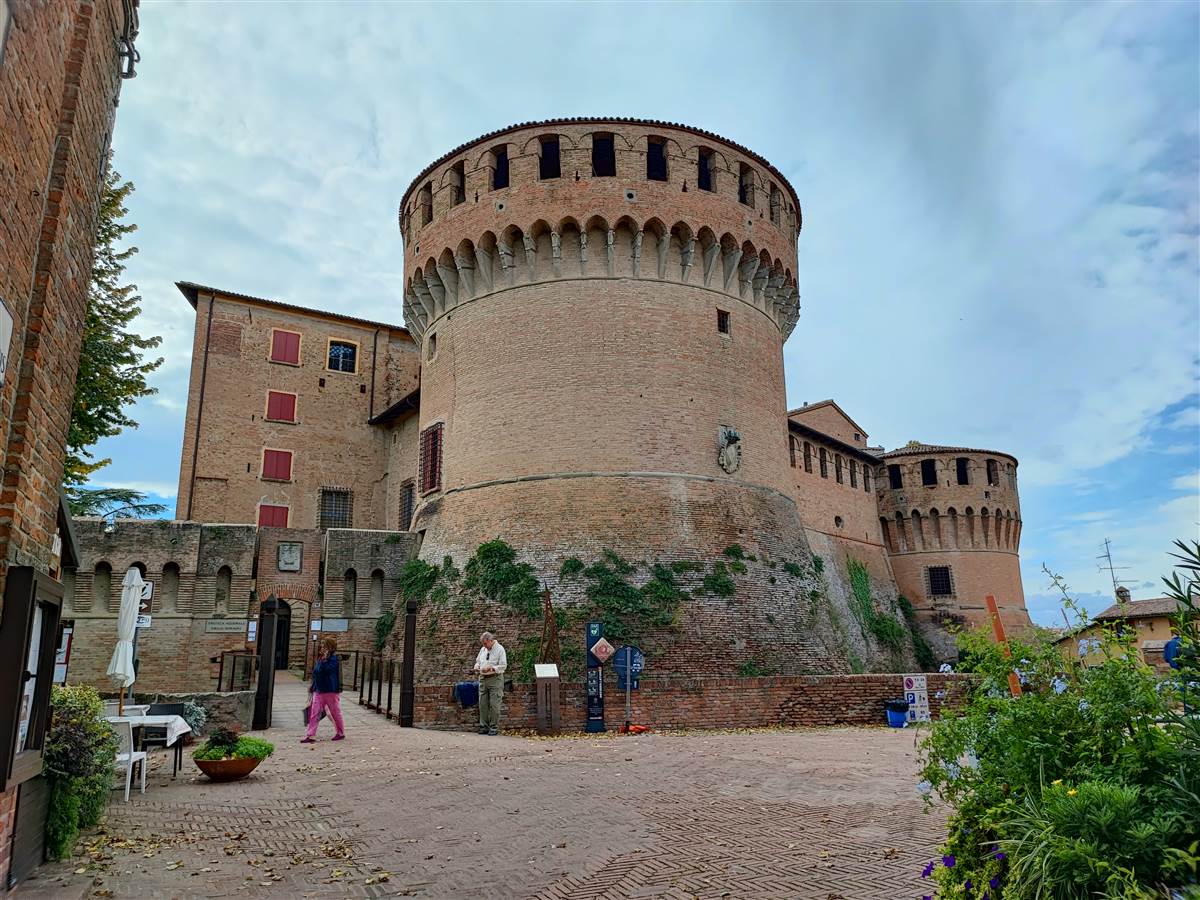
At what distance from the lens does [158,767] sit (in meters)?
9.61

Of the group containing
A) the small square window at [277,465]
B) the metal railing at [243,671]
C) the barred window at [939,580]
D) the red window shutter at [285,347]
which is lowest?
the metal railing at [243,671]

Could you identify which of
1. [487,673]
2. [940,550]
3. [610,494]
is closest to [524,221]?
[610,494]

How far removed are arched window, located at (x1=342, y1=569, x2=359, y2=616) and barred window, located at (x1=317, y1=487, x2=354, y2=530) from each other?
8952 millimetres

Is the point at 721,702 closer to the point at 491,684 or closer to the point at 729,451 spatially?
the point at 491,684

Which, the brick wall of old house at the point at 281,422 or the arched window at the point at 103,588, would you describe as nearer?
the arched window at the point at 103,588

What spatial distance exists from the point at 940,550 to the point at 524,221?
88.2ft

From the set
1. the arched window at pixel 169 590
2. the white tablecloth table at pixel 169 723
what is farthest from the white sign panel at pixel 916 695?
the arched window at pixel 169 590

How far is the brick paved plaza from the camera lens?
17.5 feet

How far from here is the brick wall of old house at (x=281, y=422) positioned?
29.1 m

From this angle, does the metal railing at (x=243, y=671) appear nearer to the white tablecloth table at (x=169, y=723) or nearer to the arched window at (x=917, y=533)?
the white tablecloth table at (x=169, y=723)

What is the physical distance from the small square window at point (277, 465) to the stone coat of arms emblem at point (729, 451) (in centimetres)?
1833

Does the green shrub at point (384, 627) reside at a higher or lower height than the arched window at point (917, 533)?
lower

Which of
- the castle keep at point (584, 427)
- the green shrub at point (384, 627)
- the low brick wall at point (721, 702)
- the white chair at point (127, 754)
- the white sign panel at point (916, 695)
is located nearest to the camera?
the white chair at point (127, 754)

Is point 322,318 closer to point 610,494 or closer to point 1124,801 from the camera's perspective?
point 610,494
